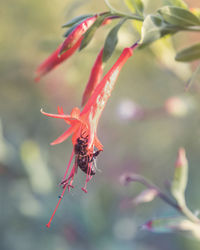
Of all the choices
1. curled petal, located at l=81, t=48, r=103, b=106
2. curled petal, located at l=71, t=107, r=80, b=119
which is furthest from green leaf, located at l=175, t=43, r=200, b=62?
curled petal, located at l=71, t=107, r=80, b=119

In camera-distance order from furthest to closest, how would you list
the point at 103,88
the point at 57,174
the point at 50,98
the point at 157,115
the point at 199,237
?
the point at 50,98 → the point at 57,174 → the point at 157,115 → the point at 199,237 → the point at 103,88

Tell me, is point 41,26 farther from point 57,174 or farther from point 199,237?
point 199,237

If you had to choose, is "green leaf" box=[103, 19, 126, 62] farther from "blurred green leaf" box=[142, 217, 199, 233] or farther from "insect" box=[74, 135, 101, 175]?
"blurred green leaf" box=[142, 217, 199, 233]

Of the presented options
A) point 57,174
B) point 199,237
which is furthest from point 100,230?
point 199,237

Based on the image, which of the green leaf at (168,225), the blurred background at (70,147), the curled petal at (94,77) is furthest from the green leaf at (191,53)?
the blurred background at (70,147)

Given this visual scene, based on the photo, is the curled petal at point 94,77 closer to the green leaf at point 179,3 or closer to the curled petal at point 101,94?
the curled petal at point 101,94

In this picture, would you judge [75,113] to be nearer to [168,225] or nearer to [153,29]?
[153,29]
